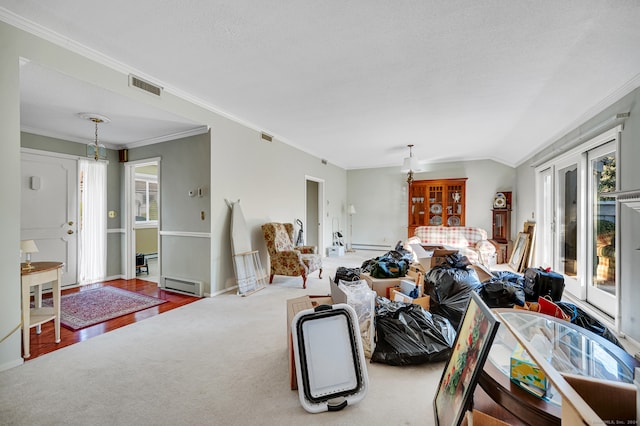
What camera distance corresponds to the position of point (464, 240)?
6438 mm

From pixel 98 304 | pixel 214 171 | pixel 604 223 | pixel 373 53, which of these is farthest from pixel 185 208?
pixel 604 223

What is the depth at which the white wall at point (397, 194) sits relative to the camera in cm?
707

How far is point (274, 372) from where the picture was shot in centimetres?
205

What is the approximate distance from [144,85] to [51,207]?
8.90 feet

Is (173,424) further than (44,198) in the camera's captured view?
No

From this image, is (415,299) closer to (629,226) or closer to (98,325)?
(629,226)

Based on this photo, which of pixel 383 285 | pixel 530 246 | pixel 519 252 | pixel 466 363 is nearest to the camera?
pixel 466 363

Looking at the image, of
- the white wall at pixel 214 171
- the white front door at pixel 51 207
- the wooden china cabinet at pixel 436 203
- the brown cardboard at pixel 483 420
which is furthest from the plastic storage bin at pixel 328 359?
the wooden china cabinet at pixel 436 203

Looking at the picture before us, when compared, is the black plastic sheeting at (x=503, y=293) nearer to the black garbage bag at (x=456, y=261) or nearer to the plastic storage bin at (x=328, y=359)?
the black garbage bag at (x=456, y=261)

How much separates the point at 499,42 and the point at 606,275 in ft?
9.83

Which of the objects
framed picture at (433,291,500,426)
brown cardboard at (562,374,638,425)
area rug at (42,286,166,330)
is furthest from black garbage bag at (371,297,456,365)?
area rug at (42,286,166,330)

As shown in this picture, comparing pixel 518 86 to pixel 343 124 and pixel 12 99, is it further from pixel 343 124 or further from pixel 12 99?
pixel 12 99

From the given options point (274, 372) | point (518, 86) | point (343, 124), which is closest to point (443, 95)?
point (518, 86)

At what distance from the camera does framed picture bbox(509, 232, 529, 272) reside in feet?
18.0
